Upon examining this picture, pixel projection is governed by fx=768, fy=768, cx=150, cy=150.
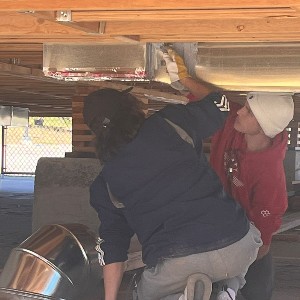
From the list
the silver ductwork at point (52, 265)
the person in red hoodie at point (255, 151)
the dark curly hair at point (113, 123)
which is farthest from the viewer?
the silver ductwork at point (52, 265)

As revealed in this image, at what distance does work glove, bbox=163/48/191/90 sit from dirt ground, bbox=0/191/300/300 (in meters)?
3.82

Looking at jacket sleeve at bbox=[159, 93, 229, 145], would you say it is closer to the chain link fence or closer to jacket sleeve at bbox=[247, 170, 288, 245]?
jacket sleeve at bbox=[247, 170, 288, 245]

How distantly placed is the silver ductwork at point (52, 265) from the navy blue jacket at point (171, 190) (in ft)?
3.19

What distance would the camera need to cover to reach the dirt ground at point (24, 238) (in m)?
8.23

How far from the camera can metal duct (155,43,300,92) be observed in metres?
4.58

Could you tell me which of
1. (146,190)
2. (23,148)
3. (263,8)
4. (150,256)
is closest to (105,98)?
(146,190)

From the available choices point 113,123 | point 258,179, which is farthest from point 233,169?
point 113,123

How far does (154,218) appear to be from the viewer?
397cm

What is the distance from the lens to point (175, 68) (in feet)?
14.6

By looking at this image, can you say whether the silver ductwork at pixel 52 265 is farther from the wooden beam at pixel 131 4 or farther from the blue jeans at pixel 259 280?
the wooden beam at pixel 131 4

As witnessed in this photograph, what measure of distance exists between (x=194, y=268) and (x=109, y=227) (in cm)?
57

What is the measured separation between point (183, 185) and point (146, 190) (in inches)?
7.5

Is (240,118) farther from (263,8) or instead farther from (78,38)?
(263,8)

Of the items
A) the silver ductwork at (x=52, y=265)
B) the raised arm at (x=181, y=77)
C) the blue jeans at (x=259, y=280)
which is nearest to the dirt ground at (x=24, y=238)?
the blue jeans at (x=259, y=280)
